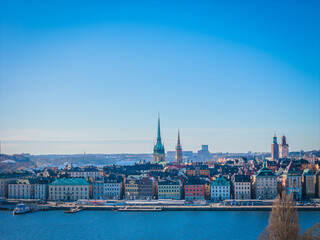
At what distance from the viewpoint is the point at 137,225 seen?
31922 mm

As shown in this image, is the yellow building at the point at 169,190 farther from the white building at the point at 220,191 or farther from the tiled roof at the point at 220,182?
the tiled roof at the point at 220,182

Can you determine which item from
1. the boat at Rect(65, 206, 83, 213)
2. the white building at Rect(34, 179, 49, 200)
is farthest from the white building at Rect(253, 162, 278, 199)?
the white building at Rect(34, 179, 49, 200)

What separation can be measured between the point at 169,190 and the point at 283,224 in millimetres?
25909

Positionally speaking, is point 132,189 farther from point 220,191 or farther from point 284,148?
point 284,148

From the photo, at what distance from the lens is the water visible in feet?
93.6

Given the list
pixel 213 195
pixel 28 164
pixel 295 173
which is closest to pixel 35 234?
pixel 213 195

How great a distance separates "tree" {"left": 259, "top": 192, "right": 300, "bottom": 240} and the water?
8.66m

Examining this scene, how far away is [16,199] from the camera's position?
1767 inches

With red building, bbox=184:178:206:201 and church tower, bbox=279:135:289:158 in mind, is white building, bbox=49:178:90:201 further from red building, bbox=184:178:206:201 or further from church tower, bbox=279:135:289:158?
church tower, bbox=279:135:289:158

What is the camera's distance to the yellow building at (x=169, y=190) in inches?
1741

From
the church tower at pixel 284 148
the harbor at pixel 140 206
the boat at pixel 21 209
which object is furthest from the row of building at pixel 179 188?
the church tower at pixel 284 148

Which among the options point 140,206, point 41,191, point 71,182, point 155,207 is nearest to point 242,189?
point 155,207

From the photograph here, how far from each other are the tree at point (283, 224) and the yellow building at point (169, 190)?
971 inches

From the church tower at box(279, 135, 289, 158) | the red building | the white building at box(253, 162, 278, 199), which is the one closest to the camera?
the white building at box(253, 162, 278, 199)
